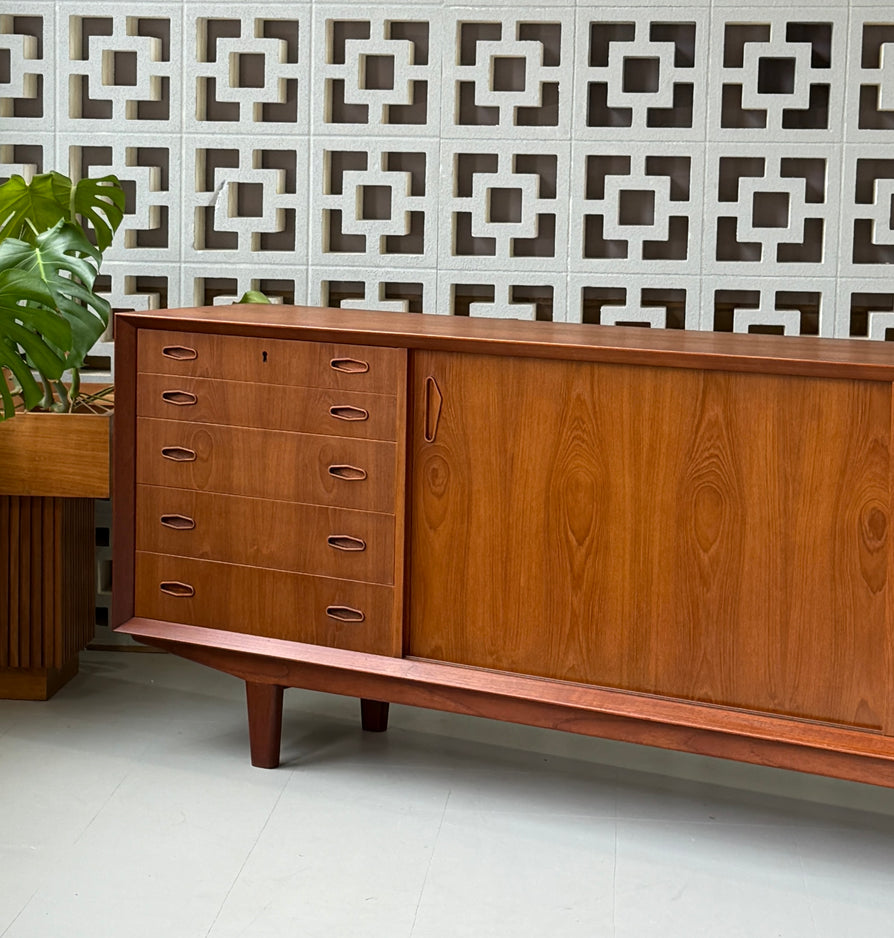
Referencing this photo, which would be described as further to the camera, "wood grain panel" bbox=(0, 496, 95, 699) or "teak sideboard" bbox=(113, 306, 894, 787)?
"wood grain panel" bbox=(0, 496, 95, 699)

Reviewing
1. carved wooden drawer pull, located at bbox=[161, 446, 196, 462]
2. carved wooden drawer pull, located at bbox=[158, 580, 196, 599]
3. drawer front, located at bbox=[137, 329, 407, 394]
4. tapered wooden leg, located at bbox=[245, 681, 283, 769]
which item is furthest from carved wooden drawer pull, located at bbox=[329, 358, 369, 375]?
tapered wooden leg, located at bbox=[245, 681, 283, 769]

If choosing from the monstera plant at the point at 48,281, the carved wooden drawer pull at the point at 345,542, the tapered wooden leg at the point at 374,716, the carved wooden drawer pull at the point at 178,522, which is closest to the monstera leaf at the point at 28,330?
the monstera plant at the point at 48,281

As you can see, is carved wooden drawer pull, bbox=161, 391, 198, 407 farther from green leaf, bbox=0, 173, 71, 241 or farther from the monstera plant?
green leaf, bbox=0, 173, 71, 241

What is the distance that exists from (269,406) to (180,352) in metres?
0.25

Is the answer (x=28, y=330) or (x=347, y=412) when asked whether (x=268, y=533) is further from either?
(x=28, y=330)

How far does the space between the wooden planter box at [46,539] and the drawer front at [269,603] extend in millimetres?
349

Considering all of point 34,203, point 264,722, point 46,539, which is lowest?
point 264,722

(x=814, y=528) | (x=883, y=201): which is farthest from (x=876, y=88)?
(x=814, y=528)

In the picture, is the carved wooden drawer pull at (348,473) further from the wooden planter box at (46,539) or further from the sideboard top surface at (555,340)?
the wooden planter box at (46,539)

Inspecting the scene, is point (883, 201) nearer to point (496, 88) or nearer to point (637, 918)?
point (496, 88)

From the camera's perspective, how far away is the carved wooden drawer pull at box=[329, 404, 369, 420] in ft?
8.34

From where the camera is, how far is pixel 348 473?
2.58 meters

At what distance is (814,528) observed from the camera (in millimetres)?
2227

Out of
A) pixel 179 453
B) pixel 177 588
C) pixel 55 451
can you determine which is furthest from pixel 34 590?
pixel 179 453
